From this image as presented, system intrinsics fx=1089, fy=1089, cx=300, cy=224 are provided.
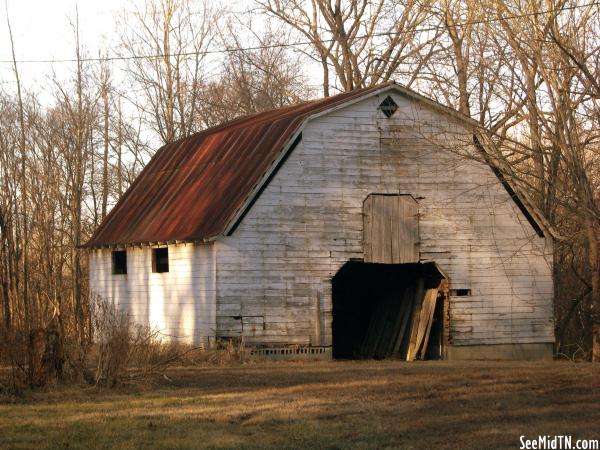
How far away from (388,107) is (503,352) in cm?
692

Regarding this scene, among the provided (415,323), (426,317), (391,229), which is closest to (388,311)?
(415,323)

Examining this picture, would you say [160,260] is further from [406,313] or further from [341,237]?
[406,313]

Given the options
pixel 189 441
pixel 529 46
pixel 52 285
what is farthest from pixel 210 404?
pixel 52 285

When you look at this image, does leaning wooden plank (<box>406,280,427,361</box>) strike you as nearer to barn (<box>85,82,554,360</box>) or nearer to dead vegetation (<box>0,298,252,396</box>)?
barn (<box>85,82,554,360</box>)

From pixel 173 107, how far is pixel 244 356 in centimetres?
2603

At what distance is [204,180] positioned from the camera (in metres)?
28.2

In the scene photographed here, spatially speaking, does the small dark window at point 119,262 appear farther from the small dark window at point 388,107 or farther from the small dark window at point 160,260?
the small dark window at point 388,107

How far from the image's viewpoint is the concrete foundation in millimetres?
27438

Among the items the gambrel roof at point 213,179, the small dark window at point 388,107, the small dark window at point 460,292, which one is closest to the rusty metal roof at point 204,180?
the gambrel roof at point 213,179

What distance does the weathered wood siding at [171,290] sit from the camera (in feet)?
84.1

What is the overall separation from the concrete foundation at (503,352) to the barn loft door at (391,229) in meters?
2.61

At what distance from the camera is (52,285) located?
1563 inches

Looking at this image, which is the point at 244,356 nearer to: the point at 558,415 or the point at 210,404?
the point at 210,404

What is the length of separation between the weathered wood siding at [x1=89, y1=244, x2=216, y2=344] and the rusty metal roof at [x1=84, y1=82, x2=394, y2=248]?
1.80 ft
